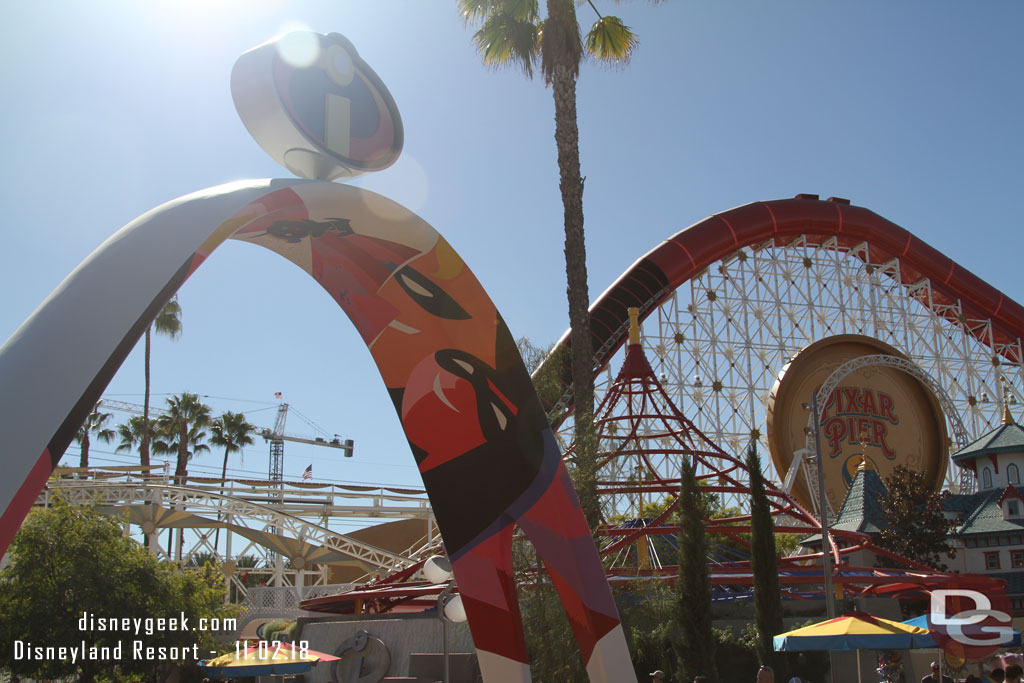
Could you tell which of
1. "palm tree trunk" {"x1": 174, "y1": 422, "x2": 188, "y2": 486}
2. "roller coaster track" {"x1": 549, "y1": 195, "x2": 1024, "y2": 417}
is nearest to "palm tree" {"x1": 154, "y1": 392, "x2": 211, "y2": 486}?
"palm tree trunk" {"x1": 174, "y1": 422, "x2": 188, "y2": 486}

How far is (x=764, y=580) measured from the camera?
1452cm

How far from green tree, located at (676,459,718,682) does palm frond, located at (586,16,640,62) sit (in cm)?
741

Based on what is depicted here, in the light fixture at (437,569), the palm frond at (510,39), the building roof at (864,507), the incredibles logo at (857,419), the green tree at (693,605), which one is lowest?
the green tree at (693,605)

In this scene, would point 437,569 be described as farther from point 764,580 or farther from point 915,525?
point 915,525

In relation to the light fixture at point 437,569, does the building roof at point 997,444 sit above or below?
above

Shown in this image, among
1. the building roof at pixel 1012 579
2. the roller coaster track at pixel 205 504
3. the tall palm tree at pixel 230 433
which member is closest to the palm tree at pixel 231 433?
the tall palm tree at pixel 230 433

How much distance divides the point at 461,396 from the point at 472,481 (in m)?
0.77

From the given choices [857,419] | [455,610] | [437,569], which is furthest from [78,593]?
[857,419]

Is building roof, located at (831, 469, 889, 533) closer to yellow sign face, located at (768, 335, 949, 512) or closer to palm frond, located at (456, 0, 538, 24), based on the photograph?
yellow sign face, located at (768, 335, 949, 512)

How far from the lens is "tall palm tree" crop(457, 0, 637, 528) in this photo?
12.5 m

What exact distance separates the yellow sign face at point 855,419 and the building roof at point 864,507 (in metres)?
1.81

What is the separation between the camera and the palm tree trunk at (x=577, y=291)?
12.0 m

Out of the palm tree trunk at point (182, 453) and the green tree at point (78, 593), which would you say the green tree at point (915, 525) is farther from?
the palm tree trunk at point (182, 453)

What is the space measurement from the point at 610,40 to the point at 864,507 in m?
18.2
